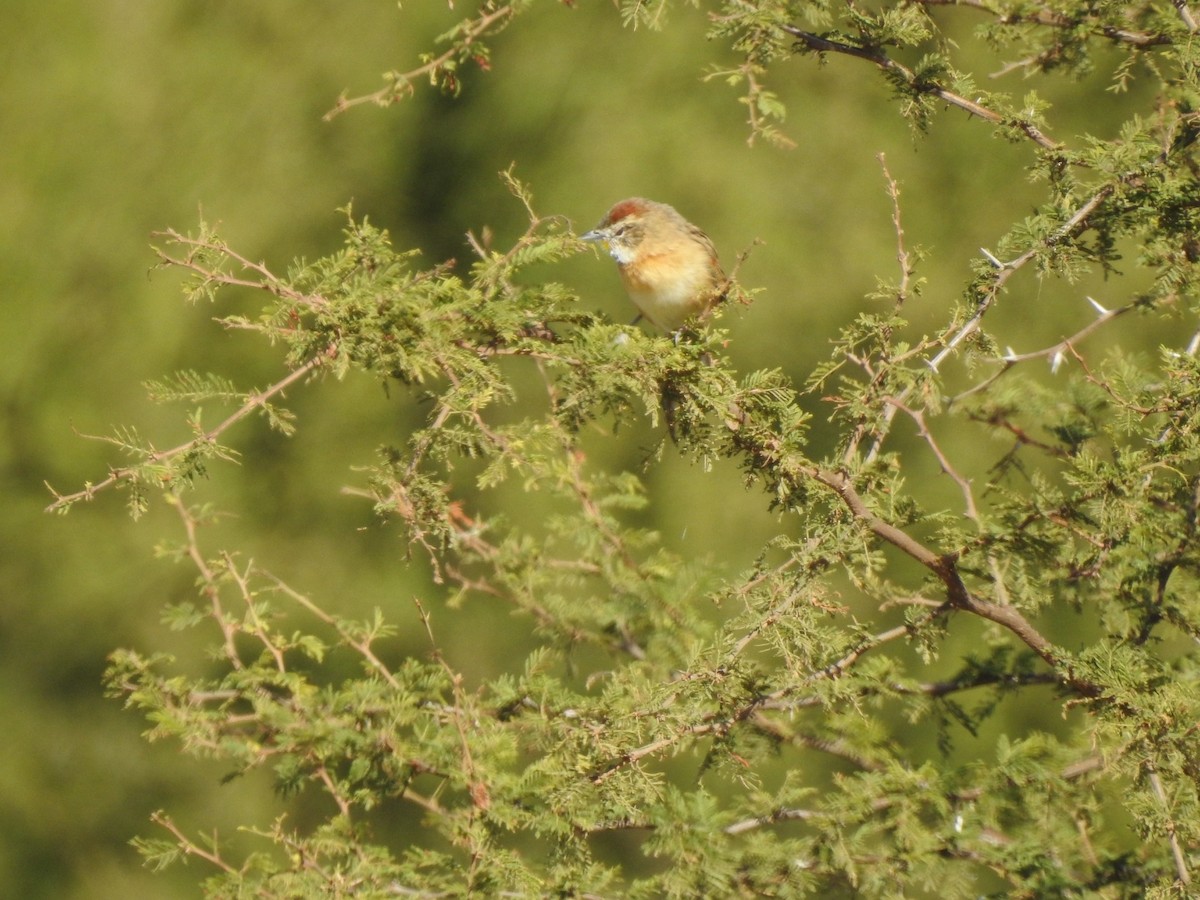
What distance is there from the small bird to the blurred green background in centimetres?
70

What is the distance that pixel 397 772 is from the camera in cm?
227

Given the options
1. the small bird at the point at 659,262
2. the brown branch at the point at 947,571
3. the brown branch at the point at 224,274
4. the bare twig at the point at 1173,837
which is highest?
the small bird at the point at 659,262

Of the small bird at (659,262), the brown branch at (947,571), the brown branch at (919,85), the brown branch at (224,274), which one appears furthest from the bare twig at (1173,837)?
the small bird at (659,262)

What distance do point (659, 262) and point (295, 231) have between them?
2.02m

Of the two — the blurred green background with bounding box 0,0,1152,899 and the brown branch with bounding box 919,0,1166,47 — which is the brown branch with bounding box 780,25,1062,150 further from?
the blurred green background with bounding box 0,0,1152,899

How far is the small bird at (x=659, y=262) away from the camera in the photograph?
362 cm

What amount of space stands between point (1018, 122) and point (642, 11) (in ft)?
2.01

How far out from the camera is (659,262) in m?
3.64

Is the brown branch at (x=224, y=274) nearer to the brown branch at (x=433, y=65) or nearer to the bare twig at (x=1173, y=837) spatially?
the brown branch at (x=433, y=65)

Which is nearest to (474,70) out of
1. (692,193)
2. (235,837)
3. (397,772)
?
(692,193)

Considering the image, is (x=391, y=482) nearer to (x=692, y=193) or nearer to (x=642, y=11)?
(x=642, y=11)

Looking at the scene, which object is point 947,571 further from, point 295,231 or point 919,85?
point 295,231

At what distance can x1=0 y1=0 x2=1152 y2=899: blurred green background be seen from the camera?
471cm

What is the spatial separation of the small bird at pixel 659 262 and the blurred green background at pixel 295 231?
2.28 ft
